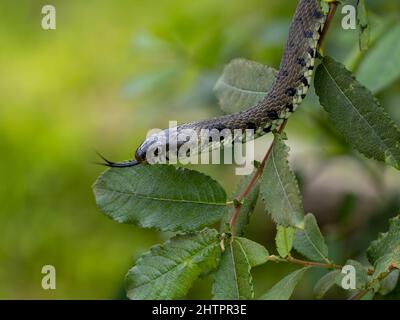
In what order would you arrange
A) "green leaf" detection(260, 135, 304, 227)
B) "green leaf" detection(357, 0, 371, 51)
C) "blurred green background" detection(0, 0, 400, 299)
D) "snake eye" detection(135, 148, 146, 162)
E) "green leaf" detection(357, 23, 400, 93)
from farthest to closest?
"blurred green background" detection(0, 0, 400, 299)
"green leaf" detection(357, 23, 400, 93)
"snake eye" detection(135, 148, 146, 162)
"green leaf" detection(357, 0, 371, 51)
"green leaf" detection(260, 135, 304, 227)

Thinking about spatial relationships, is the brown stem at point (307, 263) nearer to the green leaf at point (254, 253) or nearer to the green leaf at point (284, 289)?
the green leaf at point (284, 289)

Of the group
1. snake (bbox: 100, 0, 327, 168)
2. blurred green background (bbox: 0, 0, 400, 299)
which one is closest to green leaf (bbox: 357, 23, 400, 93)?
blurred green background (bbox: 0, 0, 400, 299)

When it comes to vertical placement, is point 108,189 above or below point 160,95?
below

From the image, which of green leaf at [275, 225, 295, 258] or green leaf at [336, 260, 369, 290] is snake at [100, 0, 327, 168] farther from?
green leaf at [336, 260, 369, 290]

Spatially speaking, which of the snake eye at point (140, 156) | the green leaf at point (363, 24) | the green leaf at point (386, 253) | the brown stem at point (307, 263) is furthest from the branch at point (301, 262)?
the green leaf at point (363, 24)

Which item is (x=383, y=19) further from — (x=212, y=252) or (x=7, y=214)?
(x=7, y=214)

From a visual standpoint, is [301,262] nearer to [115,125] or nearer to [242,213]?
[242,213]
